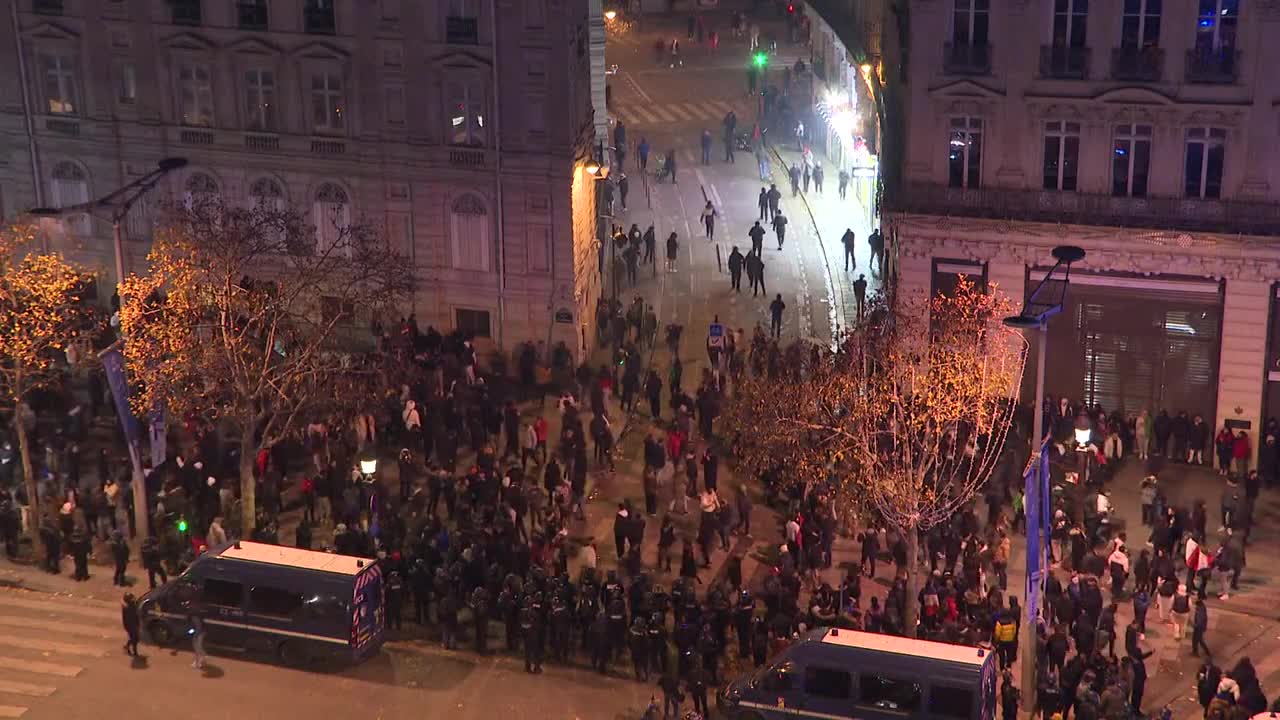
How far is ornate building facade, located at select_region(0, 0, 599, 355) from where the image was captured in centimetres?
5434

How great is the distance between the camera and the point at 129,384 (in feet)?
146

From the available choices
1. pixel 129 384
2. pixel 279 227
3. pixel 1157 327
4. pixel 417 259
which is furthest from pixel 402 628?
pixel 1157 327

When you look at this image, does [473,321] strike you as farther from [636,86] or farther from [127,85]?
[636,86]

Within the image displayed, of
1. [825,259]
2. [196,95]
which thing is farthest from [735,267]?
[196,95]

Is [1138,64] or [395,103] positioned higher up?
[1138,64]

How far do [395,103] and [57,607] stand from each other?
19.7 m

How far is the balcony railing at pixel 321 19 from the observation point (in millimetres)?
55125

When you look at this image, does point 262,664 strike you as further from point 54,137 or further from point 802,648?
point 54,137

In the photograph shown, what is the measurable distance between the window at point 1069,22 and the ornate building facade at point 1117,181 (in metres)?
0.06

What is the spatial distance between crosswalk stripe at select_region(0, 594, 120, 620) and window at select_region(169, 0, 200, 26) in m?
20.8

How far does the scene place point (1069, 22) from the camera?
49.4 m

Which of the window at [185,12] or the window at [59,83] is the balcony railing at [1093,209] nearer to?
the window at [185,12]

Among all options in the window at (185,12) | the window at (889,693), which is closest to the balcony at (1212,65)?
the window at (889,693)

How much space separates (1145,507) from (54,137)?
3490 centimetres
